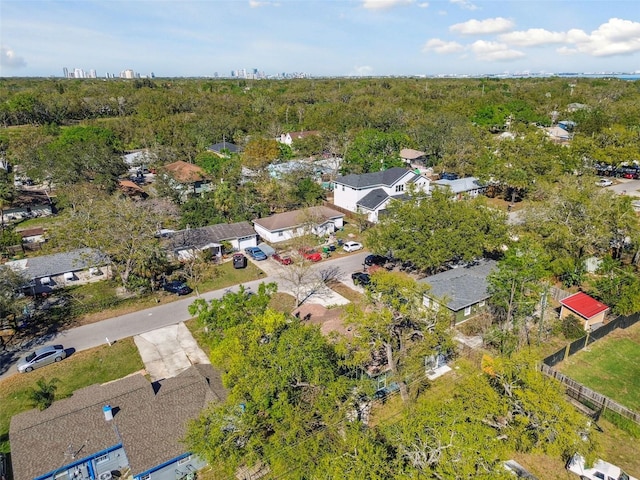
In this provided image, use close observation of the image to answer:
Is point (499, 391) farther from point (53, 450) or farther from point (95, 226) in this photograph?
point (95, 226)

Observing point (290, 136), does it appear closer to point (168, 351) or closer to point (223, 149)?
point (223, 149)

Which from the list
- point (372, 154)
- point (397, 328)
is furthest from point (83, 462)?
point (372, 154)

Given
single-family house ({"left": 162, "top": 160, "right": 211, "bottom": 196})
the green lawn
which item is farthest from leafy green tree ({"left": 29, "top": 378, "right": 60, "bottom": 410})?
single-family house ({"left": 162, "top": 160, "right": 211, "bottom": 196})

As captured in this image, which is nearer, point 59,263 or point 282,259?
point 59,263

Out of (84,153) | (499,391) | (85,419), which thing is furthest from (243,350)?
(84,153)

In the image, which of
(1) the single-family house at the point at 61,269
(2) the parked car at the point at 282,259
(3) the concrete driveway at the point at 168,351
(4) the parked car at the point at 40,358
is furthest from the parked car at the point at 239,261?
(4) the parked car at the point at 40,358

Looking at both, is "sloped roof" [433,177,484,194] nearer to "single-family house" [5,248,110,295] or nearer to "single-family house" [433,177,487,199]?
"single-family house" [433,177,487,199]
